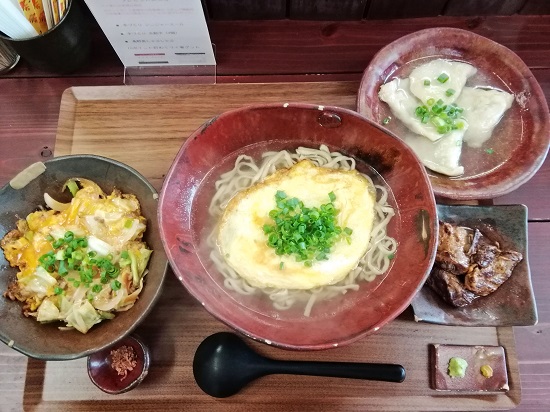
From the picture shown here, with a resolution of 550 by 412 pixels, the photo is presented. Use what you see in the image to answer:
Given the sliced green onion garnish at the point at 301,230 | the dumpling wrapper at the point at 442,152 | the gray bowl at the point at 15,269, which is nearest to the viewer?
the gray bowl at the point at 15,269

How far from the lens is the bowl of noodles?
1899 mm

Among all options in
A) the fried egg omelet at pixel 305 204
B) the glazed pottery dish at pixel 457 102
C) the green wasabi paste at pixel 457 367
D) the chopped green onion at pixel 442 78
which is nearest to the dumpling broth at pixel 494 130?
the glazed pottery dish at pixel 457 102

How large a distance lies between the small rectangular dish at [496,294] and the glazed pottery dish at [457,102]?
0.23 m

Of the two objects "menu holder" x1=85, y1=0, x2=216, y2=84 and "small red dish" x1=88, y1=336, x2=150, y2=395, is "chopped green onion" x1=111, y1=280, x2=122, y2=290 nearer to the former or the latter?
"small red dish" x1=88, y1=336, x2=150, y2=395

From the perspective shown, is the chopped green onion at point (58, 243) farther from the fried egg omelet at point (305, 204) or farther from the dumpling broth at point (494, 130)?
the dumpling broth at point (494, 130)

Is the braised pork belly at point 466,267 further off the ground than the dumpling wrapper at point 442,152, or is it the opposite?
the dumpling wrapper at point 442,152

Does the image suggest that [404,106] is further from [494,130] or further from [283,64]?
[283,64]

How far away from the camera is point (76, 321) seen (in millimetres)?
1891

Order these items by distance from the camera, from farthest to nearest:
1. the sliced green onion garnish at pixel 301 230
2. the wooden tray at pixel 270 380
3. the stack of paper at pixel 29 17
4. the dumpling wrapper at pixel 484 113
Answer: the dumpling wrapper at pixel 484 113 < the stack of paper at pixel 29 17 < the wooden tray at pixel 270 380 < the sliced green onion garnish at pixel 301 230

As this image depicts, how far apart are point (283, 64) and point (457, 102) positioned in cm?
96

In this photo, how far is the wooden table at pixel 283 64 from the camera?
8.36 feet

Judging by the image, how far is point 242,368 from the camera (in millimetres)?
2008

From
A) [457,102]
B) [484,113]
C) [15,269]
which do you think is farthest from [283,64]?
[15,269]

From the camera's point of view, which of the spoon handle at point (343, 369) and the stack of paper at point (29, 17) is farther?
the stack of paper at point (29, 17)
